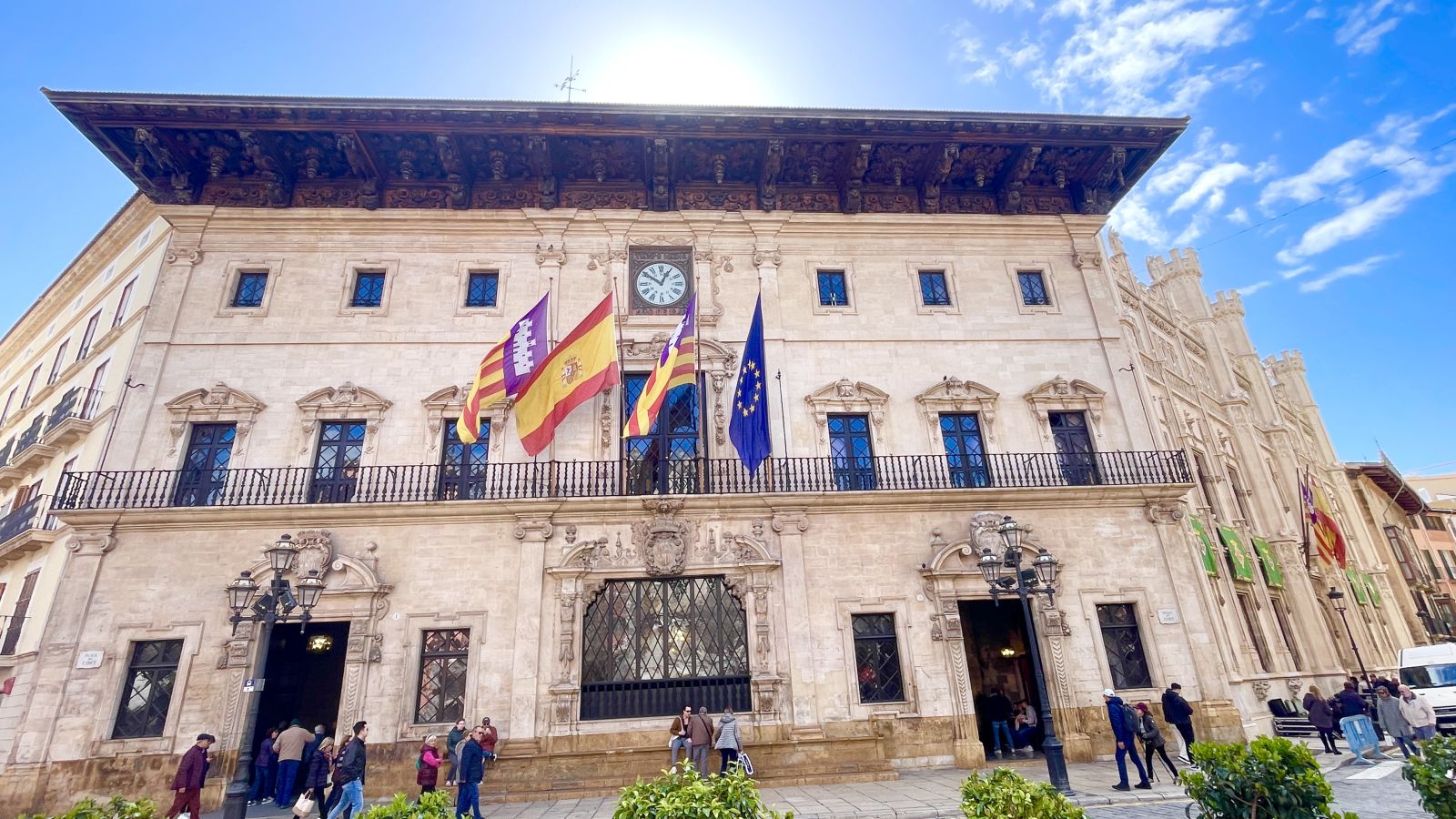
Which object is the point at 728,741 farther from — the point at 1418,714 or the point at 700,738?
the point at 1418,714

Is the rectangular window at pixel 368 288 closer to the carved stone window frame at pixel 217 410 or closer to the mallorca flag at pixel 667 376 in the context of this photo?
the carved stone window frame at pixel 217 410

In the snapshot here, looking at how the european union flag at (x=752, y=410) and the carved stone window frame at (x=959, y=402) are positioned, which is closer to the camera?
the european union flag at (x=752, y=410)

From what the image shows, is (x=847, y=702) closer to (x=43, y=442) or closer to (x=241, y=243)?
(x=241, y=243)

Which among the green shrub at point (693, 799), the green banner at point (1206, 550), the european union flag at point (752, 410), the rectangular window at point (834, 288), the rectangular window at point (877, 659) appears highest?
the rectangular window at point (834, 288)

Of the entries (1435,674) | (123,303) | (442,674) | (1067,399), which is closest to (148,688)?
(442,674)

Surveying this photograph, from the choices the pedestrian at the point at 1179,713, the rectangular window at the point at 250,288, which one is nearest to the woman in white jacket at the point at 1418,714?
the pedestrian at the point at 1179,713

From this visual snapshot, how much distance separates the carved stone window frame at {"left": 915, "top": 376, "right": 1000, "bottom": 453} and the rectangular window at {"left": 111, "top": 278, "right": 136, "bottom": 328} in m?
19.9

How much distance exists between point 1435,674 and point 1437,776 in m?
19.4

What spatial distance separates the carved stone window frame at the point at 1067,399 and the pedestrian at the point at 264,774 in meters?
17.1

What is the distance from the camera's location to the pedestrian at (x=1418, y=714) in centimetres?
1220

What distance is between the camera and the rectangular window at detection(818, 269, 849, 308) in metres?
17.2

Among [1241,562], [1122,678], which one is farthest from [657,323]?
[1241,562]

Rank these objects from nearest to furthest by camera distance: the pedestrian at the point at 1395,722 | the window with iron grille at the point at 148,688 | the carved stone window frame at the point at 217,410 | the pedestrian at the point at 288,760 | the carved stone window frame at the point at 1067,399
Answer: the pedestrian at the point at 288,760
the pedestrian at the point at 1395,722
the window with iron grille at the point at 148,688
the carved stone window frame at the point at 217,410
the carved stone window frame at the point at 1067,399

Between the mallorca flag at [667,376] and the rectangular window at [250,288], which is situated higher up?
the rectangular window at [250,288]
